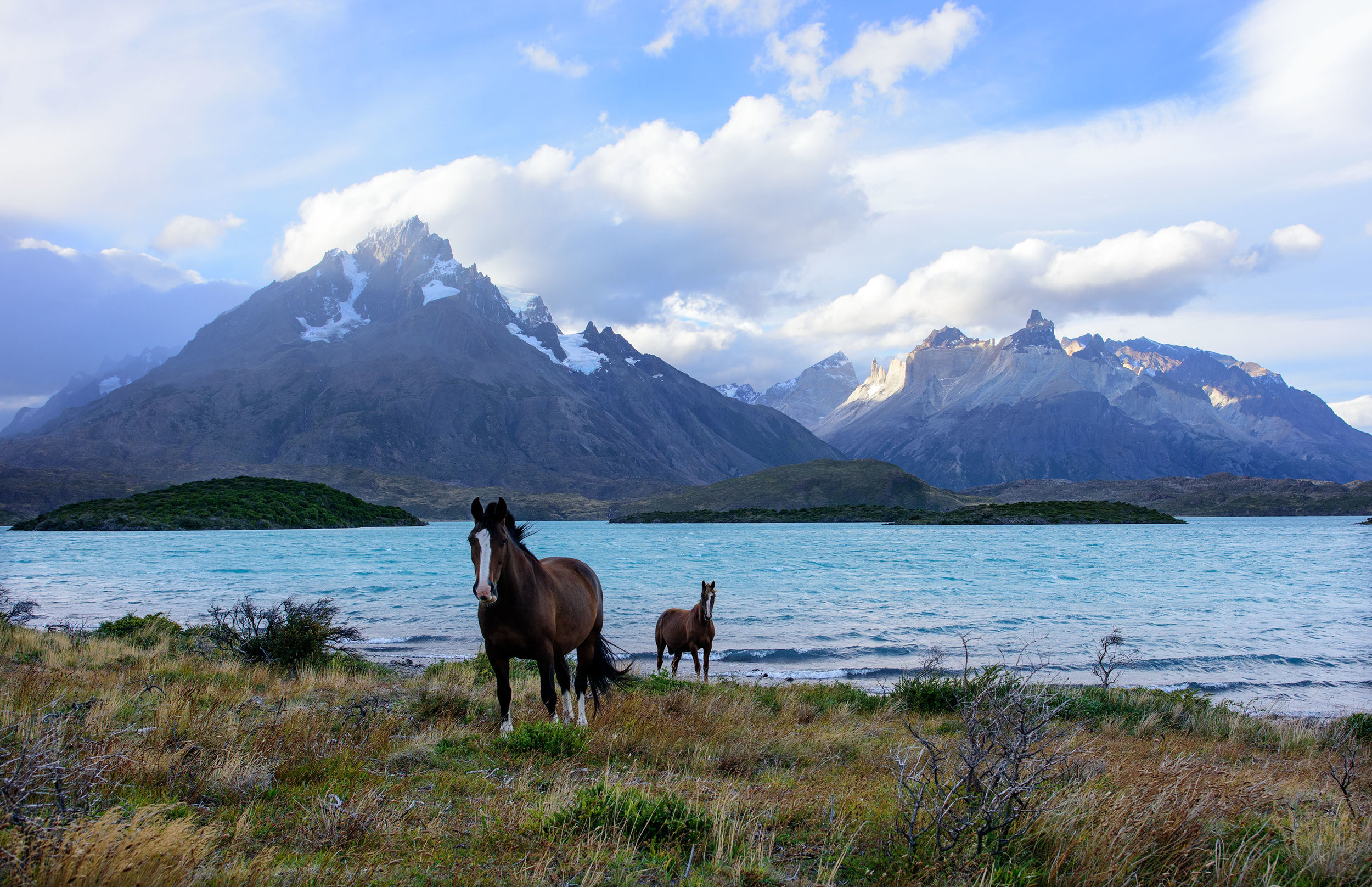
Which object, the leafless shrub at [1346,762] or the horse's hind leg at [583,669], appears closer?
the leafless shrub at [1346,762]

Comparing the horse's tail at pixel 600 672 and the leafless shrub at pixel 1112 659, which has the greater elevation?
the horse's tail at pixel 600 672

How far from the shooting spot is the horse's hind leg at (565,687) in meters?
10.2

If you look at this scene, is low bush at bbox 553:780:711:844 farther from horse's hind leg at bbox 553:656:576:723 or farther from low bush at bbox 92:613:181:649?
low bush at bbox 92:613:181:649

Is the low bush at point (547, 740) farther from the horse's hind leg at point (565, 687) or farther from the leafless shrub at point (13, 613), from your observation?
the leafless shrub at point (13, 613)

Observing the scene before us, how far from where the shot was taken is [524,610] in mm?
9352

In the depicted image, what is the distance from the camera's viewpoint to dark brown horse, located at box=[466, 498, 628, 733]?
8.70 metres

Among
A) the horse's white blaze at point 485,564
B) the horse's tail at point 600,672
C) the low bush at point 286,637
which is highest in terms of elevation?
the horse's white blaze at point 485,564

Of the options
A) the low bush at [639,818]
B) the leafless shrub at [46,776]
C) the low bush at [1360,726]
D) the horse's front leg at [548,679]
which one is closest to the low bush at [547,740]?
the horse's front leg at [548,679]

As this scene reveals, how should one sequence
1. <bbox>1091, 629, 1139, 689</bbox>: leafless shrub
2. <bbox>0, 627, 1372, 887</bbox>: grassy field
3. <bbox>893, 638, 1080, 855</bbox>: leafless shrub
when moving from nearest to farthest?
<bbox>0, 627, 1372, 887</bbox>: grassy field → <bbox>893, 638, 1080, 855</bbox>: leafless shrub → <bbox>1091, 629, 1139, 689</bbox>: leafless shrub

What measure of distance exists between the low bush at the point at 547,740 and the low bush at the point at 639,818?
8.76 feet

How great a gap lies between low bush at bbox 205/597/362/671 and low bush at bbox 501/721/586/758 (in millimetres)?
9399

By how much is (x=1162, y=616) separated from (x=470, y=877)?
117ft

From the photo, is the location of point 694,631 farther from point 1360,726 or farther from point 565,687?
point 1360,726

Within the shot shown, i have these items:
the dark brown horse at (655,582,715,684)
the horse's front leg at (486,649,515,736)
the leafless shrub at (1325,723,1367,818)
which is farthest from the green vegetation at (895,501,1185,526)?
the horse's front leg at (486,649,515,736)
